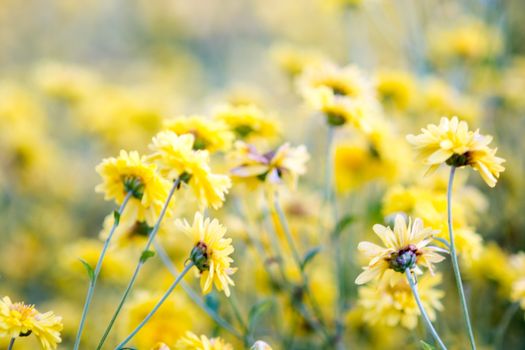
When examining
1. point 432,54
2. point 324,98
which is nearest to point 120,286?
point 324,98

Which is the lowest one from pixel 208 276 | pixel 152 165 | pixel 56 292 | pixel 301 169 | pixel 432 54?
pixel 208 276

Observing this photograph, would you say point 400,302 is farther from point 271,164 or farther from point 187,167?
→ point 187,167

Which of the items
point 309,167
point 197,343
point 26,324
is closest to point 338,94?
point 197,343

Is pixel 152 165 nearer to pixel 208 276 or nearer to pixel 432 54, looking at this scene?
pixel 208 276

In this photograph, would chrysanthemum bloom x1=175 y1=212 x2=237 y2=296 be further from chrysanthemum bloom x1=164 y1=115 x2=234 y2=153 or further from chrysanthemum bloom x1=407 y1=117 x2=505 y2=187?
chrysanthemum bloom x1=407 y1=117 x2=505 y2=187

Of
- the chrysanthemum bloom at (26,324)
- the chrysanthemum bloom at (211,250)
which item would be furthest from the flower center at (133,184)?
the chrysanthemum bloom at (26,324)

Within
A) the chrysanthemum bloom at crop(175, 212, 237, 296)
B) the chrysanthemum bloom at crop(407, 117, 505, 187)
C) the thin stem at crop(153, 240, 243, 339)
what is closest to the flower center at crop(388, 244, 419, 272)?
the chrysanthemum bloom at crop(407, 117, 505, 187)
